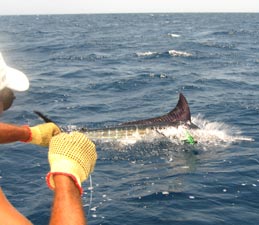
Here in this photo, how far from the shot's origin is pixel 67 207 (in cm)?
263

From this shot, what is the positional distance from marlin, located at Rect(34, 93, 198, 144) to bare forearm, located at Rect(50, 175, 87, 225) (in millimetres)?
8545

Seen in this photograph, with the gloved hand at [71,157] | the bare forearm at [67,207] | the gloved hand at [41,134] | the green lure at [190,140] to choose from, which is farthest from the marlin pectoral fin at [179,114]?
the bare forearm at [67,207]

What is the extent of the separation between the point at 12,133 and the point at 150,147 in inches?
277

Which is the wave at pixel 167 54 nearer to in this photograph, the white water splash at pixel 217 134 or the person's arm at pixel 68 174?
the white water splash at pixel 217 134

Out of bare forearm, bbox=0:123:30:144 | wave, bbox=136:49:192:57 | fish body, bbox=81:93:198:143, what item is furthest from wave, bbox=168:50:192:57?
bare forearm, bbox=0:123:30:144

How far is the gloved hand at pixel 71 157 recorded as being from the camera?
301 centimetres

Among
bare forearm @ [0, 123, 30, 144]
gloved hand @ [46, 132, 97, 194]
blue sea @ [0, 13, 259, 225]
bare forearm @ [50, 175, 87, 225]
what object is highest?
blue sea @ [0, 13, 259, 225]

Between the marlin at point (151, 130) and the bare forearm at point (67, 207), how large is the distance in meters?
8.55

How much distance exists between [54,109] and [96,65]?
13.1 metres

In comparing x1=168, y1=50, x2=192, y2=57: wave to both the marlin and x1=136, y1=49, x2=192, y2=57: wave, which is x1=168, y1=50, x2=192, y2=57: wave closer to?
x1=136, y1=49, x2=192, y2=57: wave

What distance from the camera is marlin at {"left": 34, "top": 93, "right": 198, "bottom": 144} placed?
11.5m

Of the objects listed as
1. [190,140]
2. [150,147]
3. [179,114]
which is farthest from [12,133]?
[179,114]

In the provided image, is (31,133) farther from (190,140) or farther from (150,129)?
(150,129)

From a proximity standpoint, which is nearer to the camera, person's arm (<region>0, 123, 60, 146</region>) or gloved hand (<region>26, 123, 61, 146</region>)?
person's arm (<region>0, 123, 60, 146</region>)
